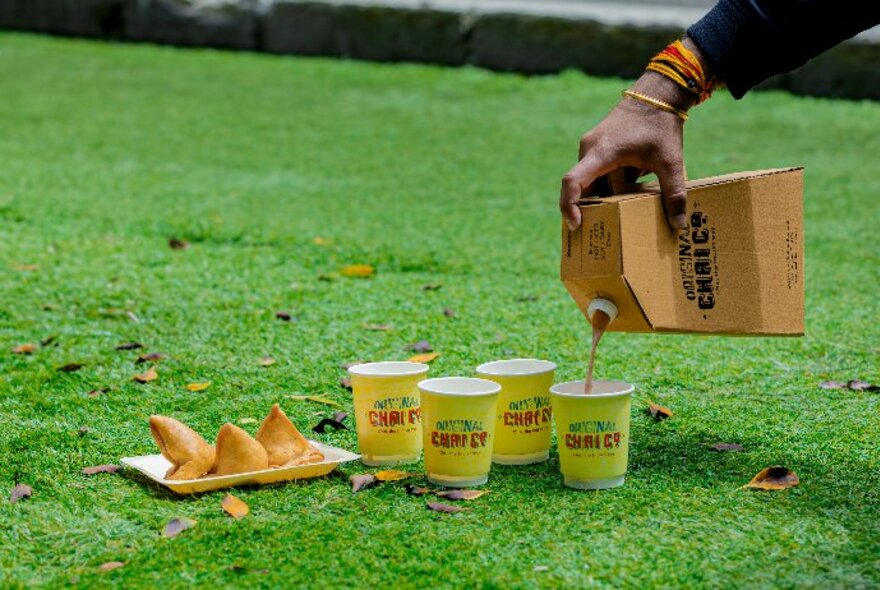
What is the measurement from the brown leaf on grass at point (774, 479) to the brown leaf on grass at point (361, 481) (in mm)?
756

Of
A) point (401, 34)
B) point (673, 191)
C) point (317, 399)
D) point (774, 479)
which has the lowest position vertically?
point (774, 479)

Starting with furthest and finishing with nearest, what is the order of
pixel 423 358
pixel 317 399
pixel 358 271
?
pixel 358 271, pixel 423 358, pixel 317 399

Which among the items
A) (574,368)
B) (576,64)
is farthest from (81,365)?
(576,64)

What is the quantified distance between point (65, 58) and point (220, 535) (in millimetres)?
7805

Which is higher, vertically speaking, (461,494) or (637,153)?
(637,153)

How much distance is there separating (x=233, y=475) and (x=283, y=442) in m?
0.15

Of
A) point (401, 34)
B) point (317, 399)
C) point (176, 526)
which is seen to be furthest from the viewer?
point (401, 34)

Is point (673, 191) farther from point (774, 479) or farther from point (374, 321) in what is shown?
point (374, 321)

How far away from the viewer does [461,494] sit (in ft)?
8.00

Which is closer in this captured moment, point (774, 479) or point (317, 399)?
point (774, 479)

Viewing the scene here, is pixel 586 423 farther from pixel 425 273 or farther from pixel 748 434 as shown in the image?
pixel 425 273

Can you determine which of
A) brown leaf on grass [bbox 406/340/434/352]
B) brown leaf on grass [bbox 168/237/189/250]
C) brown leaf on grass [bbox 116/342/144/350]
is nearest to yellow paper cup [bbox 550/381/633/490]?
brown leaf on grass [bbox 406/340/434/352]

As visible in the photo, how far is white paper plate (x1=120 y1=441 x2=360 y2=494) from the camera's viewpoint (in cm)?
245

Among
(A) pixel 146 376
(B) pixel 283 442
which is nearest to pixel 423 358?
(A) pixel 146 376
